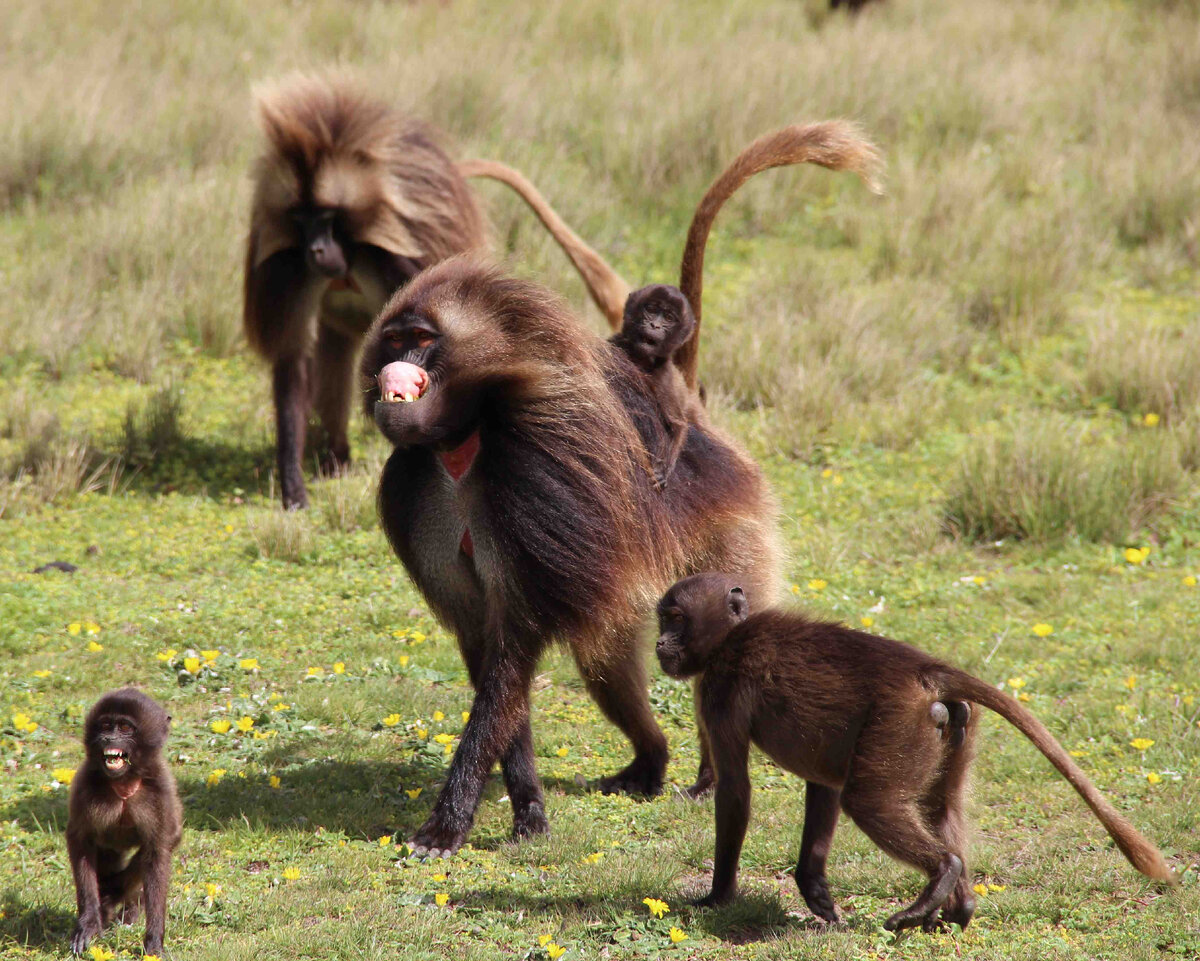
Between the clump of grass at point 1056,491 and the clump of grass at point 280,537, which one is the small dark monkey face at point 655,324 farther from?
the clump of grass at point 1056,491

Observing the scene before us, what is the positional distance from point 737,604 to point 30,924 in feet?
6.98

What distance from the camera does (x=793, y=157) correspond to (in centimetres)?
505

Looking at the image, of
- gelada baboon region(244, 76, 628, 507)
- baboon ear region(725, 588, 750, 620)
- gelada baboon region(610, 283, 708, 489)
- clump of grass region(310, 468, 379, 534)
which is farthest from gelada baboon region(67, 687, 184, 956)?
gelada baboon region(244, 76, 628, 507)

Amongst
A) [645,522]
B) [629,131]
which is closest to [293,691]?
[645,522]

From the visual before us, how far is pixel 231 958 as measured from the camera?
372 cm

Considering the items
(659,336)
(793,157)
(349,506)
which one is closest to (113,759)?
(659,336)

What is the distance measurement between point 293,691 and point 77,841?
1.86 metres

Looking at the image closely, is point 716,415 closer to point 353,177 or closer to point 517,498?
point 353,177

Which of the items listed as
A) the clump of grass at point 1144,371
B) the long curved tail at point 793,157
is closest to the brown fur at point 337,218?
the long curved tail at point 793,157

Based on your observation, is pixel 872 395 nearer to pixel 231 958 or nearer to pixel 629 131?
pixel 629 131

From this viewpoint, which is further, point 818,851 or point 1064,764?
point 818,851

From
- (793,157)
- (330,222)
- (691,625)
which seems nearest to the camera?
(691,625)

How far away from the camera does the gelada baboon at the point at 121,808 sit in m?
3.81

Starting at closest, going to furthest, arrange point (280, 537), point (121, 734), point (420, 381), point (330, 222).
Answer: point (121, 734) → point (420, 381) → point (280, 537) → point (330, 222)
